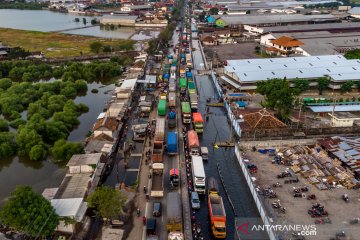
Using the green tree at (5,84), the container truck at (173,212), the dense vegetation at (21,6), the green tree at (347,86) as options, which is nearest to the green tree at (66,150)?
the container truck at (173,212)

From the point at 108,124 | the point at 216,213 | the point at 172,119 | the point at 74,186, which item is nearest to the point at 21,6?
the point at 108,124

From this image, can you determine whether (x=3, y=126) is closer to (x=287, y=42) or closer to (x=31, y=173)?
(x=31, y=173)

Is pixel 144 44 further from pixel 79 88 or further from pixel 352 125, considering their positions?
pixel 352 125

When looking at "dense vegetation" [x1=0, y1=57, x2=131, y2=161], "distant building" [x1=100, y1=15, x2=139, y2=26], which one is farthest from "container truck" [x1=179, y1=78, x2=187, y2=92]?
"distant building" [x1=100, y1=15, x2=139, y2=26]

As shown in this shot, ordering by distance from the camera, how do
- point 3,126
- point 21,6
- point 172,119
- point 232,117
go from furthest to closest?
point 21,6 → point 172,119 → point 232,117 → point 3,126

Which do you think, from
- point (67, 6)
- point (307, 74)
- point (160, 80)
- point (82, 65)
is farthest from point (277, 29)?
point (67, 6)

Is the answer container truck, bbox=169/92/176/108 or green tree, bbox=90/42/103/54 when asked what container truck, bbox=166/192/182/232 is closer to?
container truck, bbox=169/92/176/108
